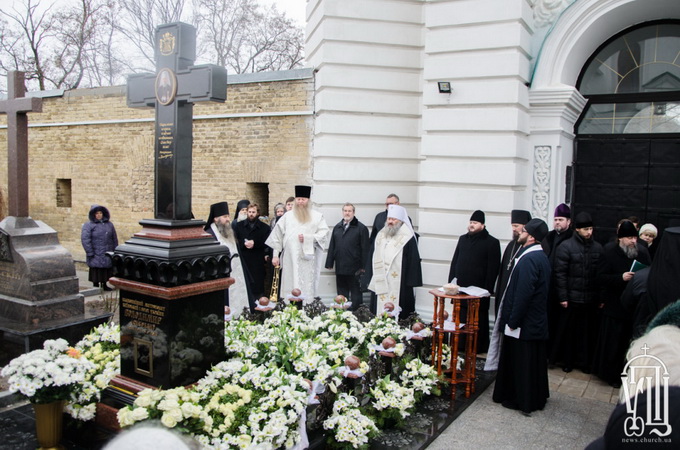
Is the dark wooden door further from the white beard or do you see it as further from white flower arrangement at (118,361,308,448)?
white flower arrangement at (118,361,308,448)

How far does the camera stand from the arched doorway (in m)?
8.28

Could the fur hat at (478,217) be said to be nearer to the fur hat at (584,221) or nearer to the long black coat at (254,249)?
the fur hat at (584,221)

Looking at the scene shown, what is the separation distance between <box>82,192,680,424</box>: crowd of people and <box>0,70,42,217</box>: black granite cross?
2.26 metres

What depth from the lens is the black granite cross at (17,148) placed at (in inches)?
273

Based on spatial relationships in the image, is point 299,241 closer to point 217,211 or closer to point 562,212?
point 217,211

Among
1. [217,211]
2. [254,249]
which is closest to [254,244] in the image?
[254,249]

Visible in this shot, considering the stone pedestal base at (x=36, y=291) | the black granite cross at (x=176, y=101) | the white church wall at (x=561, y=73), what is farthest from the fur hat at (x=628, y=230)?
the stone pedestal base at (x=36, y=291)

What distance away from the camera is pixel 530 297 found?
539 cm

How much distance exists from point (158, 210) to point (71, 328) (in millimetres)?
2663

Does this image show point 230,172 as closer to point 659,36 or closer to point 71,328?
point 71,328

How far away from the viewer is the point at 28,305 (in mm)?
6398

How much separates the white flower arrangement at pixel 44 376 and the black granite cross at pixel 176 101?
4.35 feet

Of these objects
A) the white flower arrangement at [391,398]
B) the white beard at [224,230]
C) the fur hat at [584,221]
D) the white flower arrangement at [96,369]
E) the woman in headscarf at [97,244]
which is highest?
the fur hat at [584,221]

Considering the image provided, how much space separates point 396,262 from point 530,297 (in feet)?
8.47
